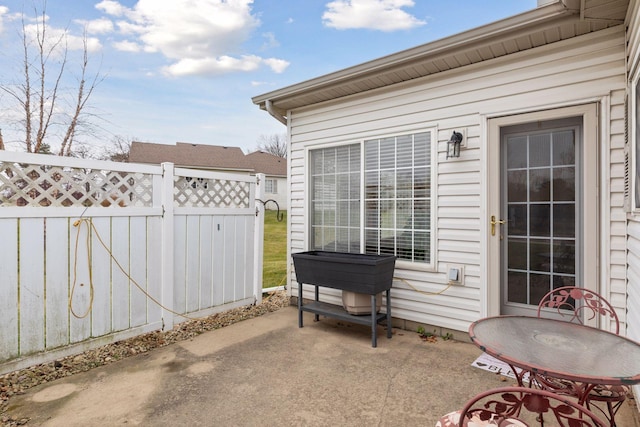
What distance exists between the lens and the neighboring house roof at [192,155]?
1599 cm

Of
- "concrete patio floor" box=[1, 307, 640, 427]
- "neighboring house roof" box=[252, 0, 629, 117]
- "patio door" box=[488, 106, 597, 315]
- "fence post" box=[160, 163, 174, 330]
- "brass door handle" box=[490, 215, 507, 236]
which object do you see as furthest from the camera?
"fence post" box=[160, 163, 174, 330]

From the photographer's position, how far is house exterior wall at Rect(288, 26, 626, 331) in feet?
8.65

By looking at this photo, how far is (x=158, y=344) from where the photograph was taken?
337cm

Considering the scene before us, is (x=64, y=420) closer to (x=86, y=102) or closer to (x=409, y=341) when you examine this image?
(x=409, y=341)

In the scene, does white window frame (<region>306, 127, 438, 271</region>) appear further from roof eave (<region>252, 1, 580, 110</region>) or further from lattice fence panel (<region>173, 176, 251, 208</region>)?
lattice fence panel (<region>173, 176, 251, 208</region>)

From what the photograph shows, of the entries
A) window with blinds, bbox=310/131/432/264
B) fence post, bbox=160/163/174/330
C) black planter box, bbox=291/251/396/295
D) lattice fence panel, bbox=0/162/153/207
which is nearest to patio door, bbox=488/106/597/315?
window with blinds, bbox=310/131/432/264

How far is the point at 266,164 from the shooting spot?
20562 mm

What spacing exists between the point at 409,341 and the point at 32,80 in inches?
286

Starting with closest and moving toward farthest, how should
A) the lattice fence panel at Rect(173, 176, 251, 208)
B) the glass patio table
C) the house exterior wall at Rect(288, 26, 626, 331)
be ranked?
the glass patio table
the house exterior wall at Rect(288, 26, 626, 331)
the lattice fence panel at Rect(173, 176, 251, 208)

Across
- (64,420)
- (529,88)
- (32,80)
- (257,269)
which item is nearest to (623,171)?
(529,88)

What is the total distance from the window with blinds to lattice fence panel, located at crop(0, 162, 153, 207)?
2.10 m

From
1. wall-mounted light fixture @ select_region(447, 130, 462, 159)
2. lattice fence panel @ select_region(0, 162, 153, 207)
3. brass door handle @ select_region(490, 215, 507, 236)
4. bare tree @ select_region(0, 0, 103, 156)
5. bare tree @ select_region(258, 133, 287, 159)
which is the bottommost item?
brass door handle @ select_region(490, 215, 507, 236)

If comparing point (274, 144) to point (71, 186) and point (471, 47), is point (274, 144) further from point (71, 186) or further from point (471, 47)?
point (471, 47)

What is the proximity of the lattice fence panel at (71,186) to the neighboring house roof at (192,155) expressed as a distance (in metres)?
13.7
